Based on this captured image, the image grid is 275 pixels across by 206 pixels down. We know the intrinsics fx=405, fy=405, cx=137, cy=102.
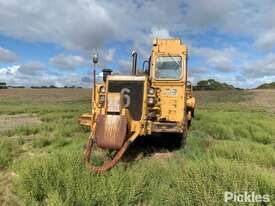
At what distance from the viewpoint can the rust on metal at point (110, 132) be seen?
859cm

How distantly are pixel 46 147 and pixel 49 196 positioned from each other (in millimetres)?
6335

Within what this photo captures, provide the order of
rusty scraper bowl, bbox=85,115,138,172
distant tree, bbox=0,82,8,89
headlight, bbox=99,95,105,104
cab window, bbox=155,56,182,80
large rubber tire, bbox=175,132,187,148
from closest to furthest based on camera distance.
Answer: rusty scraper bowl, bbox=85,115,138,172 < headlight, bbox=99,95,105,104 < large rubber tire, bbox=175,132,187,148 < cab window, bbox=155,56,182,80 < distant tree, bbox=0,82,8,89

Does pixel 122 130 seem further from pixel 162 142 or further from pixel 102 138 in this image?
pixel 162 142

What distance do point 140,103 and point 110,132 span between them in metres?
1.56

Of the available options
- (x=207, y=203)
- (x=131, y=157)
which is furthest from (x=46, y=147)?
(x=207, y=203)

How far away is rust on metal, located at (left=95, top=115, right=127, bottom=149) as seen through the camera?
8.59 meters

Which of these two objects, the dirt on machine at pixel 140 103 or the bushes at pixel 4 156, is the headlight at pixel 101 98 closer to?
the dirt on machine at pixel 140 103

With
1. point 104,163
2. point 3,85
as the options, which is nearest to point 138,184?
point 104,163

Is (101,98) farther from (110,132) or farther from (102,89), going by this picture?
(110,132)

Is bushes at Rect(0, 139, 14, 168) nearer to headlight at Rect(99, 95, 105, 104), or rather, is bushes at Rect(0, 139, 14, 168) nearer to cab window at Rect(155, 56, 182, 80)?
headlight at Rect(99, 95, 105, 104)

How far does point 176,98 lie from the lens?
11.0 m

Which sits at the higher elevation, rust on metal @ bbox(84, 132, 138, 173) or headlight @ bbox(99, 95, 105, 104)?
headlight @ bbox(99, 95, 105, 104)

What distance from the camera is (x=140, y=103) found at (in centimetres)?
990

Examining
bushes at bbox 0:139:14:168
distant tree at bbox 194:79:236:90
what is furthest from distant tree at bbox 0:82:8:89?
bushes at bbox 0:139:14:168
